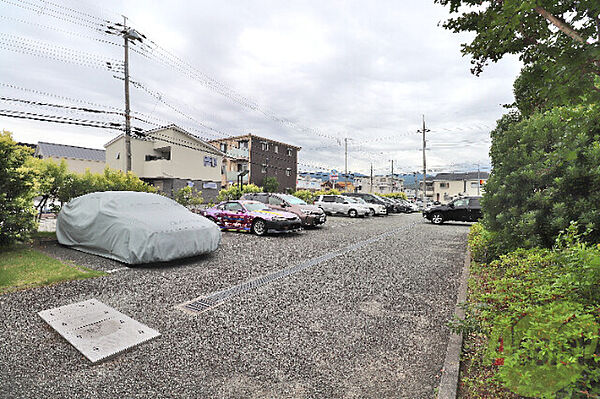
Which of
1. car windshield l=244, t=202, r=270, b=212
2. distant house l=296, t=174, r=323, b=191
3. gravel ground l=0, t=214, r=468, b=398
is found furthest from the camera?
distant house l=296, t=174, r=323, b=191

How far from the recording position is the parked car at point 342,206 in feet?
63.3

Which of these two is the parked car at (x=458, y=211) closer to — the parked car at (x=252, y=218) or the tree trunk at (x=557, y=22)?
the parked car at (x=252, y=218)

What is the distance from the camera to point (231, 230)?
1172cm

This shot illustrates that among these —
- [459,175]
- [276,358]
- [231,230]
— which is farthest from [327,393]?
[459,175]

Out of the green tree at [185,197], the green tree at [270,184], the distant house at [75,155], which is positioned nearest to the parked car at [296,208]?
the green tree at [185,197]

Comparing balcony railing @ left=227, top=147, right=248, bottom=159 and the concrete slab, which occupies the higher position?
balcony railing @ left=227, top=147, right=248, bottom=159

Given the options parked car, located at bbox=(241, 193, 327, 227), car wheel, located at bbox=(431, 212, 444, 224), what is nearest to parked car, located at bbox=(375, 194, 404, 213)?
car wheel, located at bbox=(431, 212, 444, 224)

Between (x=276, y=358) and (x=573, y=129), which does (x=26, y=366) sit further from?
(x=573, y=129)

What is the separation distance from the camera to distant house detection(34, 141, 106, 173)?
35.0 metres

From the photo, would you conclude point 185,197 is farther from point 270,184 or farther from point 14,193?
point 270,184

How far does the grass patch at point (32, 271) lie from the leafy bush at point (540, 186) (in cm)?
764

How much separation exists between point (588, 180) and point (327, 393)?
17.6ft

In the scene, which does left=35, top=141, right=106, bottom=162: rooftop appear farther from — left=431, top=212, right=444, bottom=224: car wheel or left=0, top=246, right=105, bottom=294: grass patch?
left=431, top=212, right=444, bottom=224: car wheel

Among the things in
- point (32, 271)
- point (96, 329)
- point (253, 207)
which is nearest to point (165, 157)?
point (253, 207)
